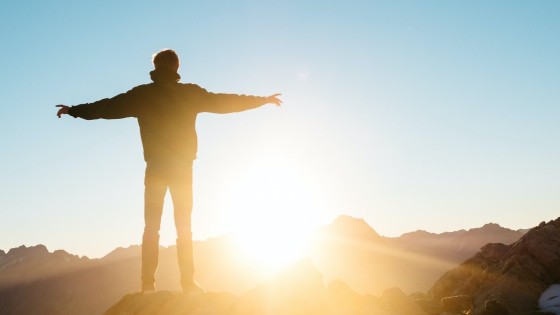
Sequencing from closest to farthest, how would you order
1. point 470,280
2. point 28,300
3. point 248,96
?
point 248,96, point 470,280, point 28,300

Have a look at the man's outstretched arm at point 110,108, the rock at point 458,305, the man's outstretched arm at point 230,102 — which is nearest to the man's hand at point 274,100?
the man's outstretched arm at point 230,102

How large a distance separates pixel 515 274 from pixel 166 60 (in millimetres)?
12606

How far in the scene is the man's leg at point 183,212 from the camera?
8438 mm

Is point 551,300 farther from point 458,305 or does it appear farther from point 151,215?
point 151,215

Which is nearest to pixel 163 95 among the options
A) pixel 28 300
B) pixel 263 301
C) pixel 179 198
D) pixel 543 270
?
pixel 179 198

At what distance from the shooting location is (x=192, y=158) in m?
8.66

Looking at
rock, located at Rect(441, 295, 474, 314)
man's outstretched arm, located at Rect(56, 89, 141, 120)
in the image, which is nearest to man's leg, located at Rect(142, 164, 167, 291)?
man's outstretched arm, located at Rect(56, 89, 141, 120)

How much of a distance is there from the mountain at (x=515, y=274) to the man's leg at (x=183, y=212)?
7.89 metres

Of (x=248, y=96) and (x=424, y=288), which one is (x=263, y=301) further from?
(x=424, y=288)

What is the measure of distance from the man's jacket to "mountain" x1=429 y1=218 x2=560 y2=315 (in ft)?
28.9

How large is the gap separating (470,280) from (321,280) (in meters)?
11.7

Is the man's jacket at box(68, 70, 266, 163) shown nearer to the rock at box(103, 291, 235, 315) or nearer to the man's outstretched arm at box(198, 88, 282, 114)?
the man's outstretched arm at box(198, 88, 282, 114)

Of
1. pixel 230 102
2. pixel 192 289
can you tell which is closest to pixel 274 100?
pixel 230 102

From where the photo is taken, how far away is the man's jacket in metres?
8.43
